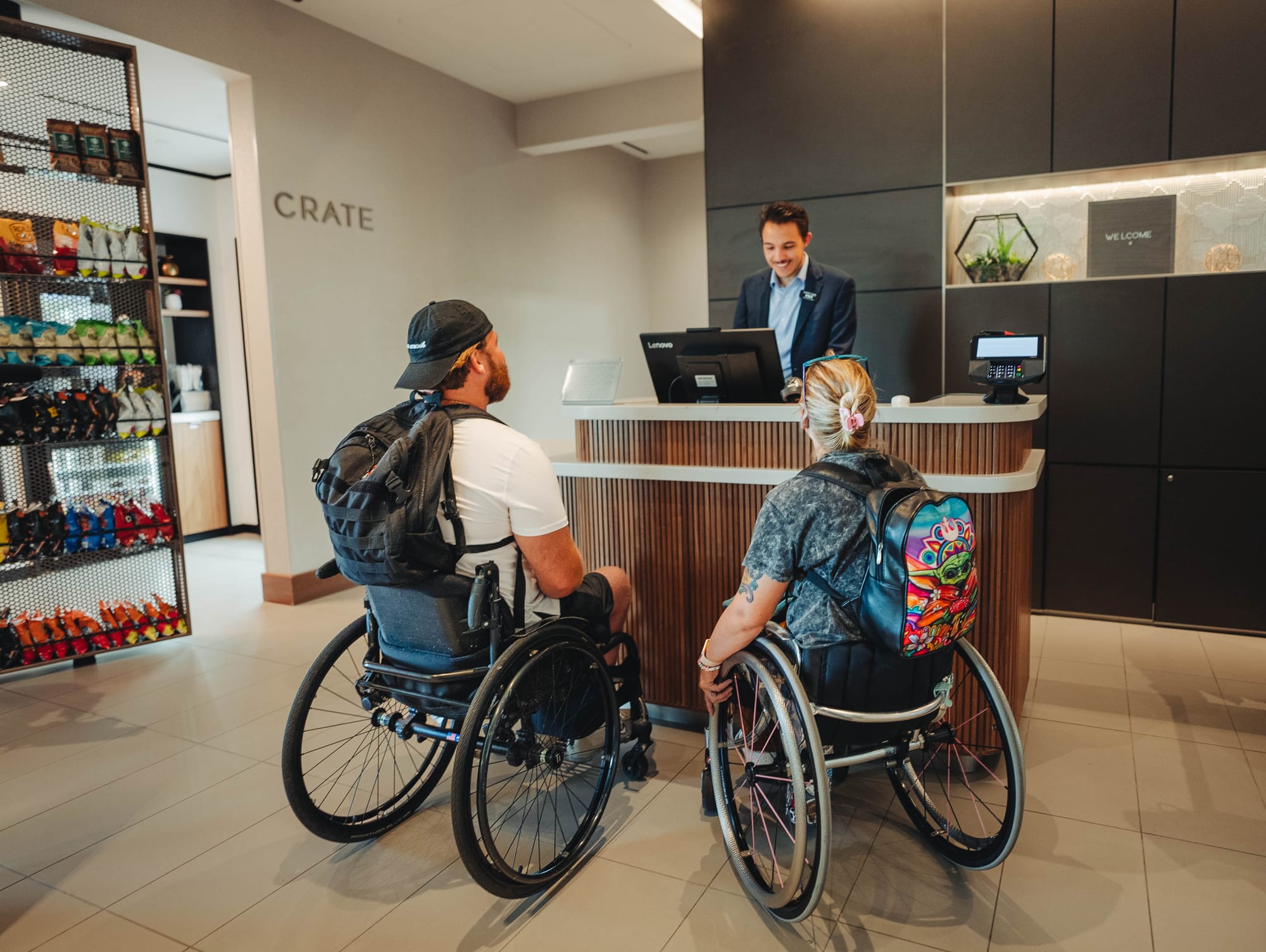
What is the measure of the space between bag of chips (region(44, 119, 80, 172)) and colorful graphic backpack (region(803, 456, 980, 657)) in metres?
3.66

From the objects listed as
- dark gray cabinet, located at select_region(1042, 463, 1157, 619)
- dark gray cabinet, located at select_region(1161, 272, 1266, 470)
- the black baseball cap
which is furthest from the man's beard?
dark gray cabinet, located at select_region(1161, 272, 1266, 470)

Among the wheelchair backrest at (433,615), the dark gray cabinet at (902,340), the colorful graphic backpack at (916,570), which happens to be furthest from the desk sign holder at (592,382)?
the dark gray cabinet at (902,340)

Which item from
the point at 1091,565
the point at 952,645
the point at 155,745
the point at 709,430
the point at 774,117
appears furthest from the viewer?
the point at 774,117

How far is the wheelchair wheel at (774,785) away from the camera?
1.63m

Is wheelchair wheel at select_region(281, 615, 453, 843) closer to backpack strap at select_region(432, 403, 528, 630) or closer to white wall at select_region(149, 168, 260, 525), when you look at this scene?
backpack strap at select_region(432, 403, 528, 630)

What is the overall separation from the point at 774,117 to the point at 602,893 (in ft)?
12.2

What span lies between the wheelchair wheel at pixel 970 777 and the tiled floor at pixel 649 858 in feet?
0.25

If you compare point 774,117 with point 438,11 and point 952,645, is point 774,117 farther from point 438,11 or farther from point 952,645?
point 952,645

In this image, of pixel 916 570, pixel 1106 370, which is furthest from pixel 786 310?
pixel 916 570

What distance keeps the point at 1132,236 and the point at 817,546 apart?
3156 millimetres

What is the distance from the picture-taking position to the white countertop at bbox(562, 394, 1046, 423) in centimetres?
228

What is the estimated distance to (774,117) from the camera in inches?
169

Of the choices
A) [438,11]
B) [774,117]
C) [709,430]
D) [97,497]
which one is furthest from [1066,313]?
[97,497]

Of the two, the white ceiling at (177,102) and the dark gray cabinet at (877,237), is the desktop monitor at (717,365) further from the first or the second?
the white ceiling at (177,102)
